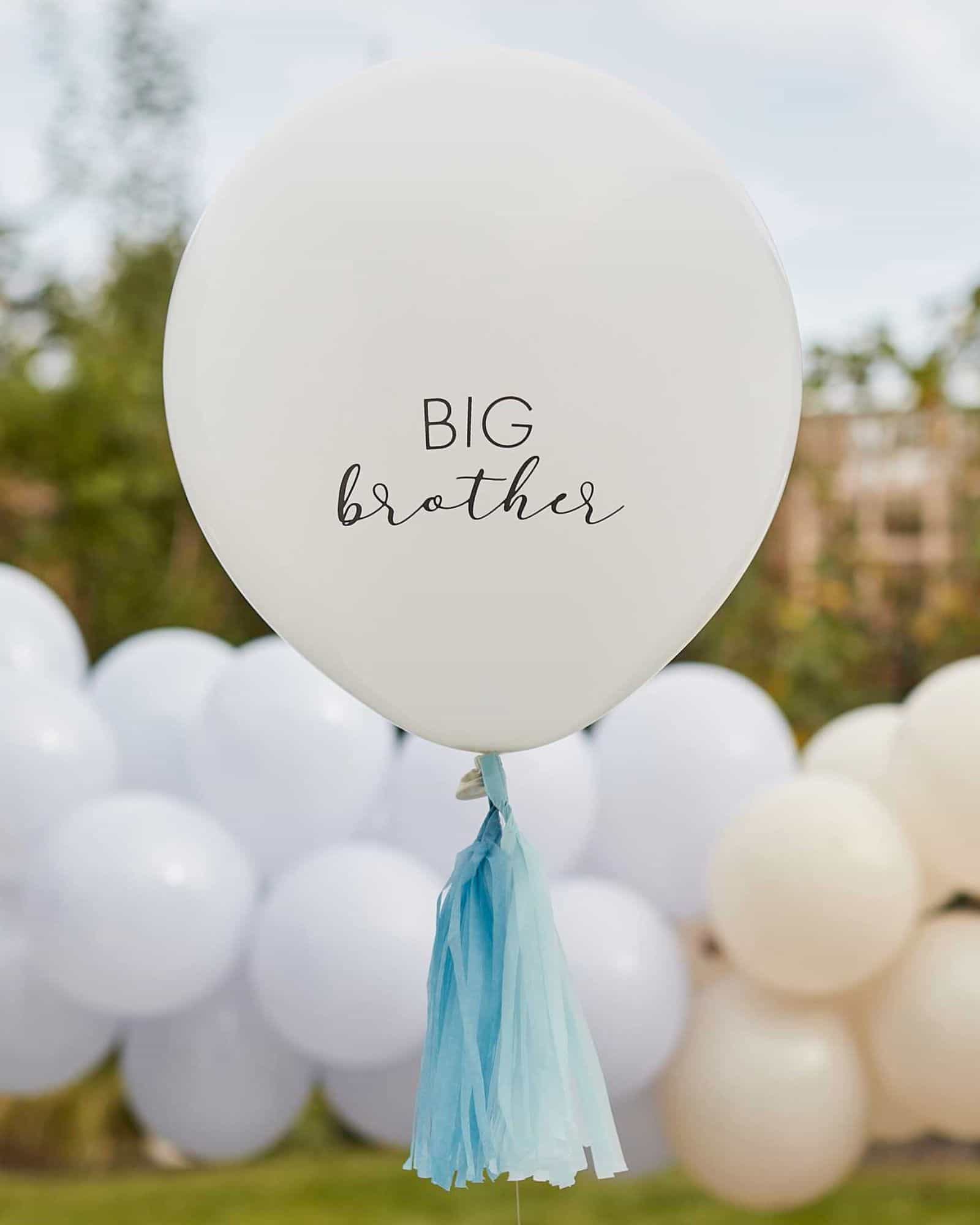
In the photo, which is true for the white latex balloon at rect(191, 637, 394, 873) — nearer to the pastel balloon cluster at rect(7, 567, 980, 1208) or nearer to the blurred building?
the pastel balloon cluster at rect(7, 567, 980, 1208)

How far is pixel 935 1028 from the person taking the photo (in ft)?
6.00

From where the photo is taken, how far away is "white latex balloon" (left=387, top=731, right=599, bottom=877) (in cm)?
190

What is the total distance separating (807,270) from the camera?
429 cm

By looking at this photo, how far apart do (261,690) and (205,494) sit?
2.35 ft

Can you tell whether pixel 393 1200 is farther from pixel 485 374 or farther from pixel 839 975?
pixel 485 374

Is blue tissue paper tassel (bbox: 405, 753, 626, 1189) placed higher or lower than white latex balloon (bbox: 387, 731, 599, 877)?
Result: lower

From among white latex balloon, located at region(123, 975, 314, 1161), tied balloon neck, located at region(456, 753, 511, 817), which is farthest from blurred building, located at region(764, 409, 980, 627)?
tied balloon neck, located at region(456, 753, 511, 817)

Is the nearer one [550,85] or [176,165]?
[550,85]

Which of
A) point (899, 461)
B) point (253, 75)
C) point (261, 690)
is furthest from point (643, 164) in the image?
point (253, 75)

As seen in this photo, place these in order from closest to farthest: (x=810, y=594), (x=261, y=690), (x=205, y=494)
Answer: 1. (x=205, y=494)
2. (x=261, y=690)
3. (x=810, y=594)

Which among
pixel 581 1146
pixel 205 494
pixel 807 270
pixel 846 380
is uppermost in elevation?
pixel 807 270

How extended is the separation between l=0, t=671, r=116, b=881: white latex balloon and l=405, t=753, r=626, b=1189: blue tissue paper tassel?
30.4 inches

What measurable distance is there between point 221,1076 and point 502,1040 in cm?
82

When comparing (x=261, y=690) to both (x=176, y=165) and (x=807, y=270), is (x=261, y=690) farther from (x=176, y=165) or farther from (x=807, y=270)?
(x=176, y=165)
